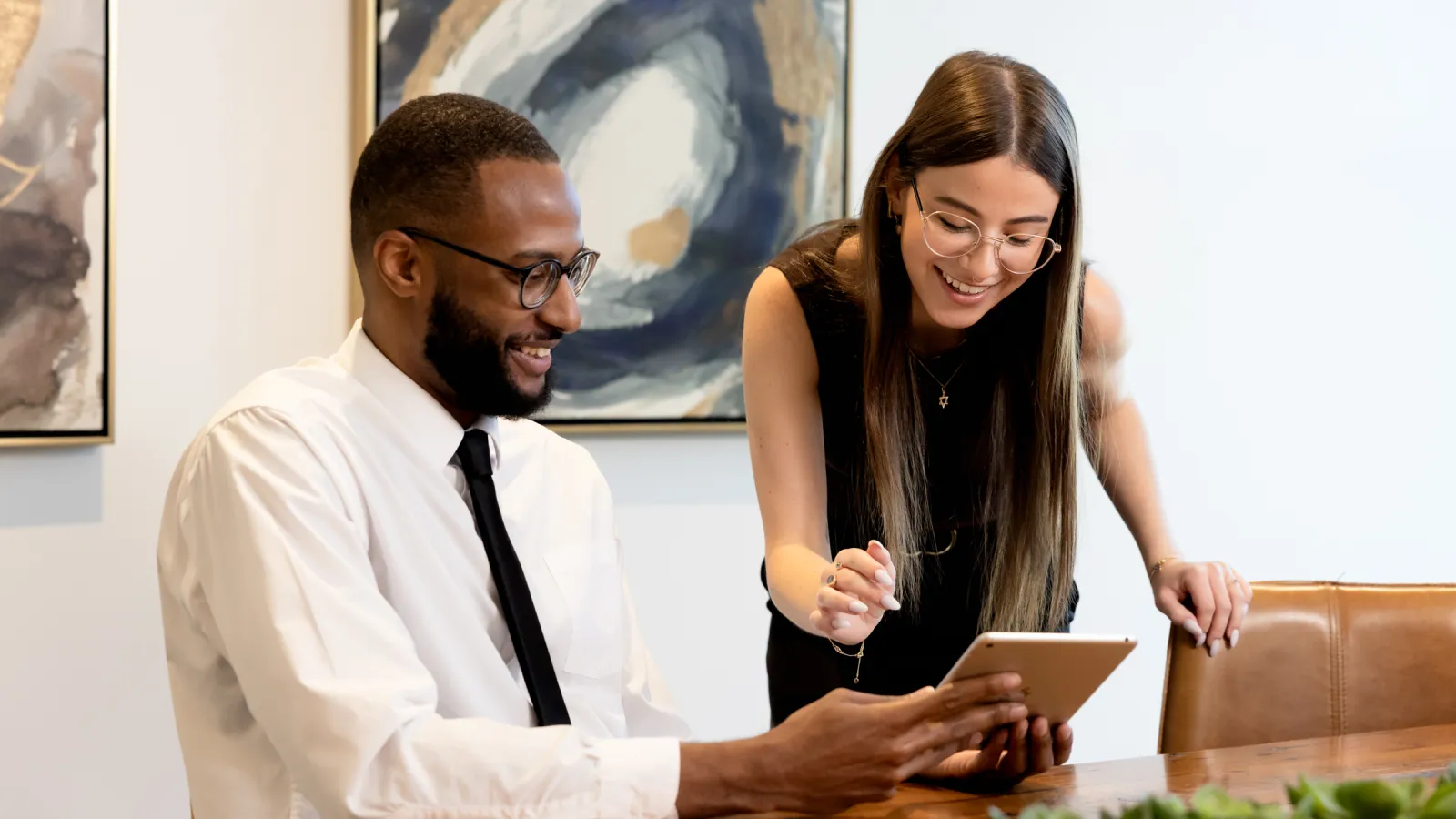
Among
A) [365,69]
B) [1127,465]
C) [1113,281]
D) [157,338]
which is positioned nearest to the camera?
[1127,465]

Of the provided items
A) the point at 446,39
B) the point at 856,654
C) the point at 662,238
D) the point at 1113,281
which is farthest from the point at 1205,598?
the point at 1113,281

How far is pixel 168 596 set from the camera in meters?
1.47

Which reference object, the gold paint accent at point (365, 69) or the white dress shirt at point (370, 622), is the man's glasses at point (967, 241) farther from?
the gold paint accent at point (365, 69)

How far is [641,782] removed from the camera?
1.30 m

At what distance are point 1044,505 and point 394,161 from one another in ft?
3.32

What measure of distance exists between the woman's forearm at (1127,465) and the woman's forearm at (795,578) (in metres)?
0.52

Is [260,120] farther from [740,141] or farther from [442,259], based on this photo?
[442,259]

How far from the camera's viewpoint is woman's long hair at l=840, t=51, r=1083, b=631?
1.84 m

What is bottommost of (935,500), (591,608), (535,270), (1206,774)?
(1206,774)

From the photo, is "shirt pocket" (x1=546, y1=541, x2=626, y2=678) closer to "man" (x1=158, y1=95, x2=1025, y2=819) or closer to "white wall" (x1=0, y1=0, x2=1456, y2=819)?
"man" (x1=158, y1=95, x2=1025, y2=819)

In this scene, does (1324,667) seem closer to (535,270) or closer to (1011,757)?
(1011,757)

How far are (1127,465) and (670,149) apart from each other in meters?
1.41

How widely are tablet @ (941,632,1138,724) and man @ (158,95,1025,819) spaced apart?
1.1 inches

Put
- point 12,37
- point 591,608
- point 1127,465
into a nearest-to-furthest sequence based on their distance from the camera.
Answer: point 591,608 < point 1127,465 < point 12,37
